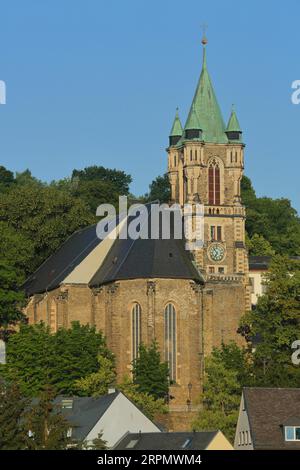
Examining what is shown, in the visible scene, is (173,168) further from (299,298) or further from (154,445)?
(154,445)

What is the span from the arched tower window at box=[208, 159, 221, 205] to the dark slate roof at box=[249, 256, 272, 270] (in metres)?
24.8

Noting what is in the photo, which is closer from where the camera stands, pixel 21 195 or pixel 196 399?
pixel 196 399

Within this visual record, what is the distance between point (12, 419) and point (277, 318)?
3643 centimetres

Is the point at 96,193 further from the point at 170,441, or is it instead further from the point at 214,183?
the point at 170,441

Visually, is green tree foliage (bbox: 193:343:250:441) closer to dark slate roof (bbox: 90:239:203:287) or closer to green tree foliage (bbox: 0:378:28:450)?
dark slate roof (bbox: 90:239:203:287)

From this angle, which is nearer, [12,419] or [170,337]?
[12,419]

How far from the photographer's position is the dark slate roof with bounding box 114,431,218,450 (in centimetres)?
7950

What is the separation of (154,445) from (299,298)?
113ft

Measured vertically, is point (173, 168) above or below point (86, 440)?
above

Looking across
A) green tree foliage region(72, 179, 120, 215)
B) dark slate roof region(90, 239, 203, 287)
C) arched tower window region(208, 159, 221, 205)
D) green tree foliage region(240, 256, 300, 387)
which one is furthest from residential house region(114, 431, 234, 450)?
green tree foliage region(72, 179, 120, 215)

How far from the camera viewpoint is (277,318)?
373ft

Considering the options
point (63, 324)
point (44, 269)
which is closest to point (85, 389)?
point (63, 324)

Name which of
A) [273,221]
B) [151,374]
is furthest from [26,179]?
[151,374]

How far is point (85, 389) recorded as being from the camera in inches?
4200
